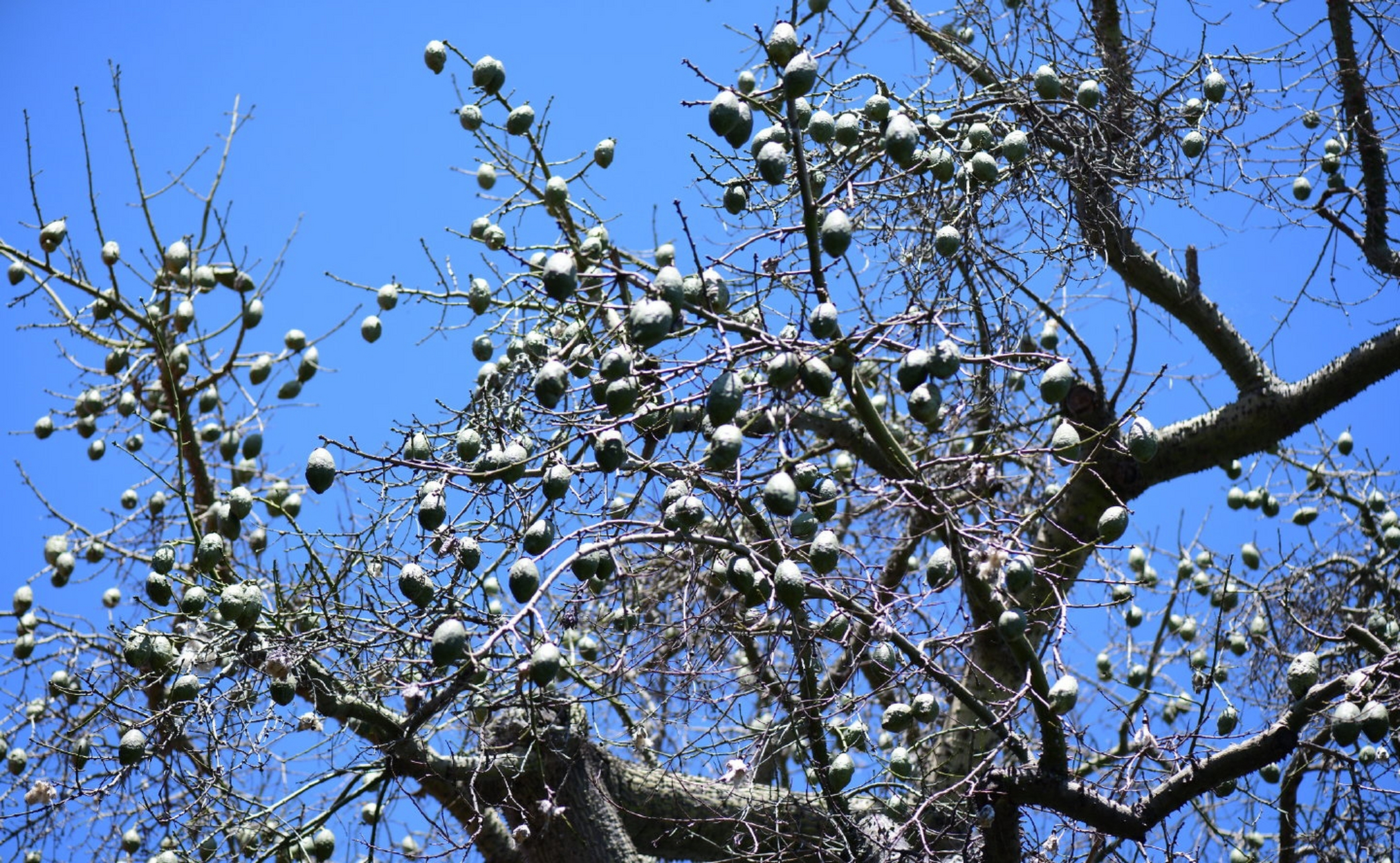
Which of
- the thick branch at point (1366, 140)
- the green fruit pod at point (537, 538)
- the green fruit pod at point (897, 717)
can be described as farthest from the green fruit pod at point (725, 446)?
the thick branch at point (1366, 140)

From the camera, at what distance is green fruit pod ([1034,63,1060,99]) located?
361 cm

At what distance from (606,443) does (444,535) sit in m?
0.52

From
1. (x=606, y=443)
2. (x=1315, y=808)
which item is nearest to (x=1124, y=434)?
(x=606, y=443)

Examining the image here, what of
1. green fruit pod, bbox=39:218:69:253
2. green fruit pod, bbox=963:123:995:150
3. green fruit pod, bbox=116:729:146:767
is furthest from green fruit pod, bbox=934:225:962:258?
green fruit pod, bbox=39:218:69:253

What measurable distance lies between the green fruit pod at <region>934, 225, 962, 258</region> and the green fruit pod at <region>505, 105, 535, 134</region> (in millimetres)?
1213

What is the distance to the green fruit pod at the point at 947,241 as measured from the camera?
3.08 meters

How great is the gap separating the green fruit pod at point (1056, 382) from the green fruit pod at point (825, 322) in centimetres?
55

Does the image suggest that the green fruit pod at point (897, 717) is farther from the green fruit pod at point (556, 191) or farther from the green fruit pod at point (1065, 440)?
the green fruit pod at point (556, 191)

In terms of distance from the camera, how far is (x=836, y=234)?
8.15 feet

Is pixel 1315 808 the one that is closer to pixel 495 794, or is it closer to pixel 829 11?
pixel 495 794

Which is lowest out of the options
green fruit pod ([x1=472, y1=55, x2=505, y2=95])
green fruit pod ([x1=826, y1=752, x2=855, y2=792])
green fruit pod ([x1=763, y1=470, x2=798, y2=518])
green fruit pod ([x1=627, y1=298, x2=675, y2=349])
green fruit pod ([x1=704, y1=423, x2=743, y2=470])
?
green fruit pod ([x1=826, y1=752, x2=855, y2=792])

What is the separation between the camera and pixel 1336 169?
15.0ft

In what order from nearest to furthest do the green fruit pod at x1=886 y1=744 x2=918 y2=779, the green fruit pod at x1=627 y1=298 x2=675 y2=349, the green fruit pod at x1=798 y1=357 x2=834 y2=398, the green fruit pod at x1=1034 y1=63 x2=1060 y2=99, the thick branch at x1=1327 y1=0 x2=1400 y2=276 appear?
1. the green fruit pod at x1=627 y1=298 x2=675 y2=349
2. the green fruit pod at x1=798 y1=357 x2=834 y2=398
3. the green fruit pod at x1=886 y1=744 x2=918 y2=779
4. the green fruit pod at x1=1034 y1=63 x2=1060 y2=99
5. the thick branch at x1=1327 y1=0 x2=1400 y2=276

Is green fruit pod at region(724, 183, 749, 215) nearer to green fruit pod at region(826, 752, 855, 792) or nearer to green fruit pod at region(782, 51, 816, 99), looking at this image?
green fruit pod at region(782, 51, 816, 99)
